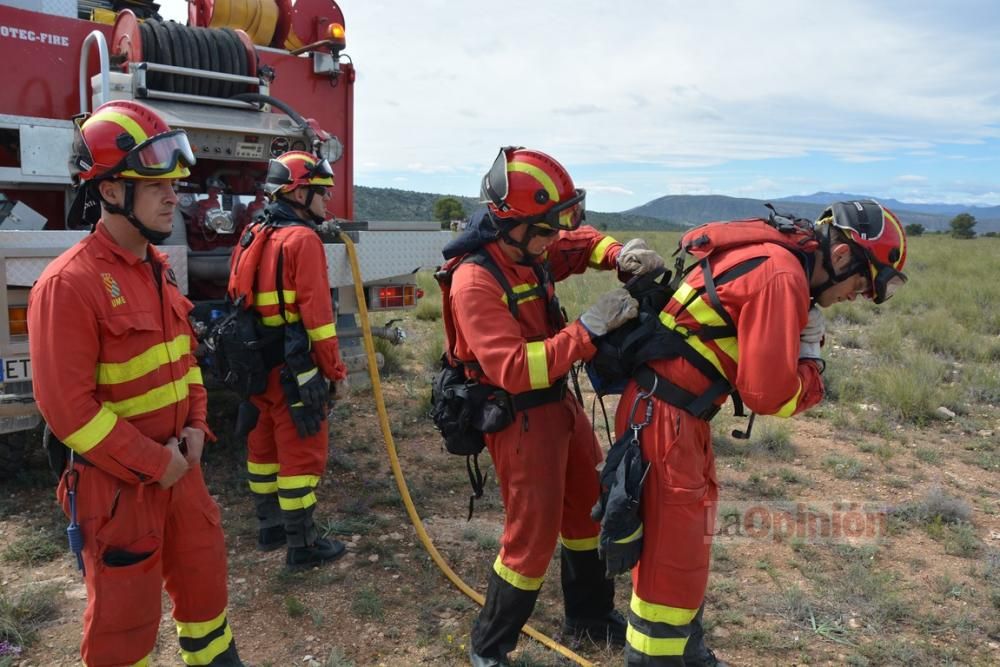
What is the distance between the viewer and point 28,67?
487cm

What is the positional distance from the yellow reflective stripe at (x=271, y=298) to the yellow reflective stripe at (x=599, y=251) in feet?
5.46

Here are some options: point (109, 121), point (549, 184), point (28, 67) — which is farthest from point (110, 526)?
point (28, 67)

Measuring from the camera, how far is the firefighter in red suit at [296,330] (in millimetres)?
4238

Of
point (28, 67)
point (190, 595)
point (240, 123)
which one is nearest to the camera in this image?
point (190, 595)

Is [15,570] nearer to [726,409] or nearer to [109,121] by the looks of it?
[109,121]

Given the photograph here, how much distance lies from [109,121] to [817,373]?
2556mm

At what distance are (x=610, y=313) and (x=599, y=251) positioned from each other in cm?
89

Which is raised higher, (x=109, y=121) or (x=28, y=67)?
(x=28, y=67)

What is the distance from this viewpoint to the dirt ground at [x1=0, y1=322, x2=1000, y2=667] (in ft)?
12.0

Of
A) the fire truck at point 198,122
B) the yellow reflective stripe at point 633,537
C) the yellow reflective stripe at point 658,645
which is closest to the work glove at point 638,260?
the yellow reflective stripe at point 633,537

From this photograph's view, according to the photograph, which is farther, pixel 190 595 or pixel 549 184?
pixel 549 184

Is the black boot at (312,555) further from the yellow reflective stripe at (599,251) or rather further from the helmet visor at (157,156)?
the helmet visor at (157,156)

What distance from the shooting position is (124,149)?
8.25ft

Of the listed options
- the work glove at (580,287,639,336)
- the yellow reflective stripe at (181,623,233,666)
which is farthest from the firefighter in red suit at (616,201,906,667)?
the yellow reflective stripe at (181,623,233,666)
